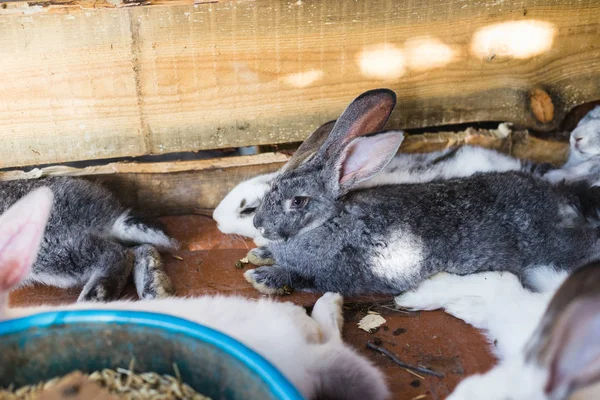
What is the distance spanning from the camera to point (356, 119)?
231 cm

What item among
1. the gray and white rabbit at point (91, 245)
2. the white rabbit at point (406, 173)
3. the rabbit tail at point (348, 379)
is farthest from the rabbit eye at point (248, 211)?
the rabbit tail at point (348, 379)

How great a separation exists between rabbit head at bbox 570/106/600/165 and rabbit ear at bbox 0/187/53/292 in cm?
213

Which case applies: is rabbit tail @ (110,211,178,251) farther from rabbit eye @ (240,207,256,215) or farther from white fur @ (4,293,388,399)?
white fur @ (4,293,388,399)

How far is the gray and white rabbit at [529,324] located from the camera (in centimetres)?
128

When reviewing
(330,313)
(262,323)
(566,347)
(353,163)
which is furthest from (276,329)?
(566,347)

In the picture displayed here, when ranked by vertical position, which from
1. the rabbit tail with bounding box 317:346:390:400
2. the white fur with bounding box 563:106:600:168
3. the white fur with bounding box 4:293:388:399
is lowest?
the rabbit tail with bounding box 317:346:390:400

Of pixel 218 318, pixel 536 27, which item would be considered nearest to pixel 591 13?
pixel 536 27

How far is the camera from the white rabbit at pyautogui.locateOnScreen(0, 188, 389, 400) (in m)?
1.63

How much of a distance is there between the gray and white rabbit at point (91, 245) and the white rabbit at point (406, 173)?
1.07 ft

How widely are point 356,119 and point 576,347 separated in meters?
1.22

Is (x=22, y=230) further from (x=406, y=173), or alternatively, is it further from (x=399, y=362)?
(x=406, y=173)

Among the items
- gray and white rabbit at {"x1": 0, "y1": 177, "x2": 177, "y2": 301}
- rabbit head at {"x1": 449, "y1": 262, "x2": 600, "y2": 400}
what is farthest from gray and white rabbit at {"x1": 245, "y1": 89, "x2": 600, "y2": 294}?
rabbit head at {"x1": 449, "y1": 262, "x2": 600, "y2": 400}

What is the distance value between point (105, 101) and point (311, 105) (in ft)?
2.69

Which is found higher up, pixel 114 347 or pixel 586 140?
pixel 586 140
